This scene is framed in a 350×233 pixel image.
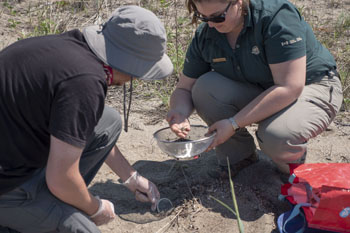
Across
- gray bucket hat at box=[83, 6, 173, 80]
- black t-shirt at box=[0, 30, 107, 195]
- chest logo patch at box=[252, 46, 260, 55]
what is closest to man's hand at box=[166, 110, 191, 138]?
chest logo patch at box=[252, 46, 260, 55]

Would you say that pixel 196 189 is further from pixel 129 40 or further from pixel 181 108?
pixel 129 40

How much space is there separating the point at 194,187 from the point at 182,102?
0.49 m

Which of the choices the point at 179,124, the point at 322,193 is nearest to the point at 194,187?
the point at 179,124

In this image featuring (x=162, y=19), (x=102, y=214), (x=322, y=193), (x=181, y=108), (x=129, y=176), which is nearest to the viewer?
(x=102, y=214)

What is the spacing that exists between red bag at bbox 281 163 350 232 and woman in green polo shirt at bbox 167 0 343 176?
0.45 feet

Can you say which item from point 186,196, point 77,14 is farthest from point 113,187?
point 77,14

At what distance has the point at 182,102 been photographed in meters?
2.55

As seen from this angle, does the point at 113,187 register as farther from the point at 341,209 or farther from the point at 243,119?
the point at 341,209

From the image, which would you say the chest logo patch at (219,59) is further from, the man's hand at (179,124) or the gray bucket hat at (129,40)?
the gray bucket hat at (129,40)

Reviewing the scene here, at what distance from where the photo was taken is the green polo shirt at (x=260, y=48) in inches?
85.4

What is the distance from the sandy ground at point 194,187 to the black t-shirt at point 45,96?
2.70ft

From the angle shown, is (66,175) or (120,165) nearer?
(66,175)

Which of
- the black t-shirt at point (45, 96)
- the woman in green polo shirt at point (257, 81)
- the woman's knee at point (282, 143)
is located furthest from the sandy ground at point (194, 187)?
the black t-shirt at point (45, 96)

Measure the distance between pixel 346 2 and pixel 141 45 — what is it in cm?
443
